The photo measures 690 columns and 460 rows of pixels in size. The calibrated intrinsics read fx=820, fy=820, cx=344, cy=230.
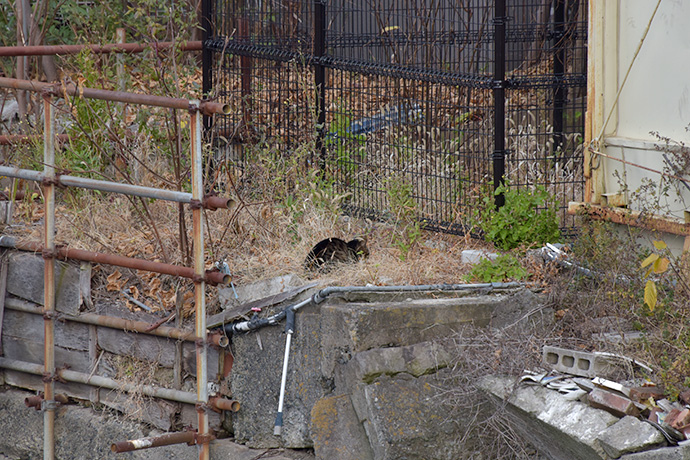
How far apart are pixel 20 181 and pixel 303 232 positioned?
309 centimetres

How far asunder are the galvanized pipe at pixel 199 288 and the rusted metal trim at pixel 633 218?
266 cm

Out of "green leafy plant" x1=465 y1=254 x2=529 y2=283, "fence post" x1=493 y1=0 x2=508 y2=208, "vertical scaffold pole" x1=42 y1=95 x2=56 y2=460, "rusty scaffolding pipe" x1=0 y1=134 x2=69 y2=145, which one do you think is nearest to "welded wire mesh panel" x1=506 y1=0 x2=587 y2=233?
"fence post" x1=493 y1=0 x2=508 y2=208

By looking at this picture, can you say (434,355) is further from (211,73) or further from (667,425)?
(211,73)

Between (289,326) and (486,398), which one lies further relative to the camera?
(289,326)

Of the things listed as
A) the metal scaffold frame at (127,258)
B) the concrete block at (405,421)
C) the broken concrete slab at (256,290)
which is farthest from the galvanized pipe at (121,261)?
the concrete block at (405,421)

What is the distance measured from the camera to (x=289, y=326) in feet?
16.5

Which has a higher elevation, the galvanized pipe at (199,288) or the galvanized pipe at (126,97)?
the galvanized pipe at (126,97)

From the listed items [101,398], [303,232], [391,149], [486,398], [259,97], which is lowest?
[101,398]

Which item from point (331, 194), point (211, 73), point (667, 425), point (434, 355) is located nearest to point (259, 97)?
point (211, 73)

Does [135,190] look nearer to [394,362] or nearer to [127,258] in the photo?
[127,258]

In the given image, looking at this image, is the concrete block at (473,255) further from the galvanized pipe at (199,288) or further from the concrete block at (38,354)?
the concrete block at (38,354)

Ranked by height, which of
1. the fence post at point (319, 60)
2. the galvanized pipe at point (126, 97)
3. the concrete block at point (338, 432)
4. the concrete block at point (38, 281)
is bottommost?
the concrete block at point (338, 432)

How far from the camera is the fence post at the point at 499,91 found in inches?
233

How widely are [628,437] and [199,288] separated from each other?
8.32ft
